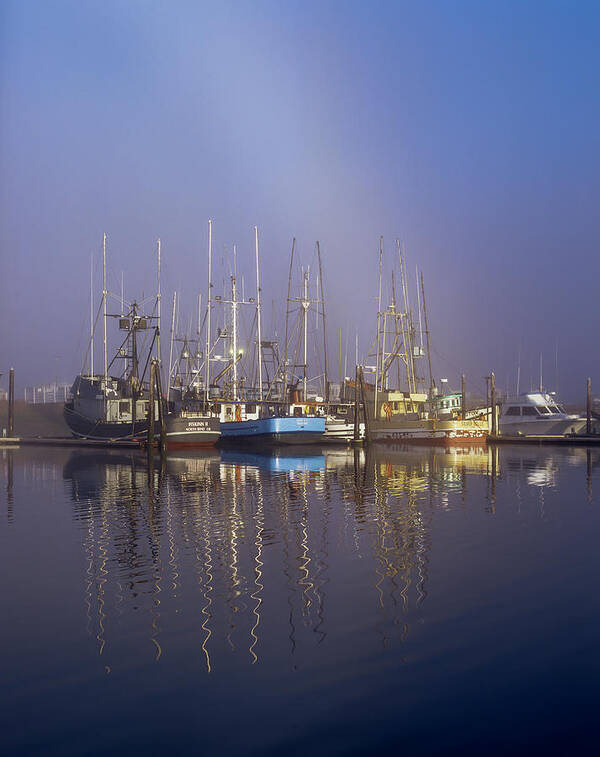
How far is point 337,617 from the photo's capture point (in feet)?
35.7

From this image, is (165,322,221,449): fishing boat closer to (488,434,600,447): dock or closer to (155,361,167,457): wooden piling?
(155,361,167,457): wooden piling

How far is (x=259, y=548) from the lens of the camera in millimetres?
16141

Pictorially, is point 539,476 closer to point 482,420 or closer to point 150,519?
point 150,519

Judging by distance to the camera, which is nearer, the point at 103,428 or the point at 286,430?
the point at 286,430

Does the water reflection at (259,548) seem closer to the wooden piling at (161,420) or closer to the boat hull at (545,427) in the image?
the wooden piling at (161,420)

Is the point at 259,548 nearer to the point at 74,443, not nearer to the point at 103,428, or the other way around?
the point at 103,428

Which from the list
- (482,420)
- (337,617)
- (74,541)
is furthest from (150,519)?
(482,420)

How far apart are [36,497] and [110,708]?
20.3 metres

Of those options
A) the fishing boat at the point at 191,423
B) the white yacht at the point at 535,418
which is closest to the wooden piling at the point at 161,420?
the fishing boat at the point at 191,423

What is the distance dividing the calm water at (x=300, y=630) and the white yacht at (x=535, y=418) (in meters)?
48.8

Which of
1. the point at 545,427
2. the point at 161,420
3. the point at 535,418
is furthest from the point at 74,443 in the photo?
the point at 545,427

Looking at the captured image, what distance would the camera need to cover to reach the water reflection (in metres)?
10.4

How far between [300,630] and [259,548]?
592 cm

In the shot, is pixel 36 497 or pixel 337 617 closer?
pixel 337 617
